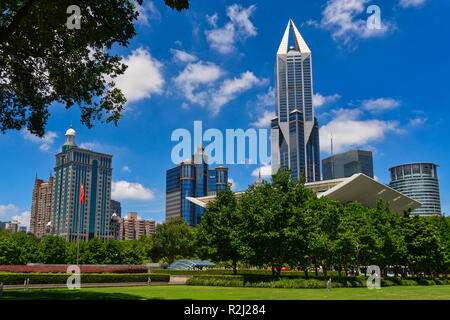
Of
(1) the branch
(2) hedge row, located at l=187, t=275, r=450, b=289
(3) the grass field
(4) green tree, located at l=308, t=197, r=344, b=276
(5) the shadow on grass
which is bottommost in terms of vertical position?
(2) hedge row, located at l=187, t=275, r=450, b=289

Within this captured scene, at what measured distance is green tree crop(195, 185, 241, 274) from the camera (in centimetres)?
4309

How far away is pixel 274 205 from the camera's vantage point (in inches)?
1331

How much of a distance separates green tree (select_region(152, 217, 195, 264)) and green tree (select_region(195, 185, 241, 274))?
159 ft

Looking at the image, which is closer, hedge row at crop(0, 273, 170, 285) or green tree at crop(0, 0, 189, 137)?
green tree at crop(0, 0, 189, 137)

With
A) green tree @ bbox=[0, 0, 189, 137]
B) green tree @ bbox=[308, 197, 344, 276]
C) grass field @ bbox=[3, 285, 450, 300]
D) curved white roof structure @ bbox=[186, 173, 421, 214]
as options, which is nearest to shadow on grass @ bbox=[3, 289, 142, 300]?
grass field @ bbox=[3, 285, 450, 300]

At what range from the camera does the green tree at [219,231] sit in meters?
43.1

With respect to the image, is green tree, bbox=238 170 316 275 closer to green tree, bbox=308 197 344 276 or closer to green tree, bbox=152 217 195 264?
green tree, bbox=308 197 344 276

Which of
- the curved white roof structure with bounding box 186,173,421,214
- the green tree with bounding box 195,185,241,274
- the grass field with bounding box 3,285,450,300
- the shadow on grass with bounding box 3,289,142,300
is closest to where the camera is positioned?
the shadow on grass with bounding box 3,289,142,300

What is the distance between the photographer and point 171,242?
94.1 m

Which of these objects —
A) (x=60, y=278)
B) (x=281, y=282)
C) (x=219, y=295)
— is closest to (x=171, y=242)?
(x=60, y=278)

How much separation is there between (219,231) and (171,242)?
2110 inches

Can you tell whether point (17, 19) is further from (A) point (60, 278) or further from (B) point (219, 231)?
(B) point (219, 231)
